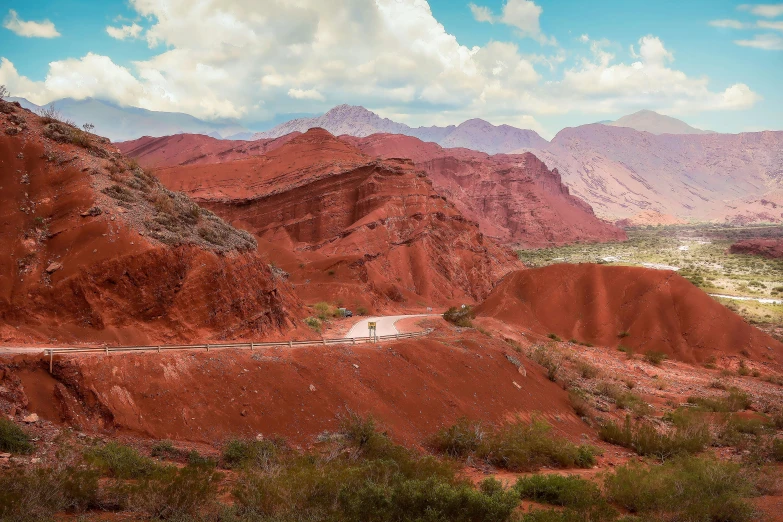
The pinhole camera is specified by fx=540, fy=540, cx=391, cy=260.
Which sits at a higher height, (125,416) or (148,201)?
(148,201)

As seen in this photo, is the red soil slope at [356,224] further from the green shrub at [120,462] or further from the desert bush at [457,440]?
the green shrub at [120,462]

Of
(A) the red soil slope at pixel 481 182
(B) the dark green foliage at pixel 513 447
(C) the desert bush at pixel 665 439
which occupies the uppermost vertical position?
(A) the red soil slope at pixel 481 182

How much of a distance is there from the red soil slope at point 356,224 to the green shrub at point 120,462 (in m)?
36.1

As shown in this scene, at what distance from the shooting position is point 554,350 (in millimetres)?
32594

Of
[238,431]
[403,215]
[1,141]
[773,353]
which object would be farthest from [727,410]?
[403,215]

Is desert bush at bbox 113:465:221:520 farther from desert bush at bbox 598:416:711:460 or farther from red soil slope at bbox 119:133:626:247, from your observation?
red soil slope at bbox 119:133:626:247

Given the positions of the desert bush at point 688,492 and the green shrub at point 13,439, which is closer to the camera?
the green shrub at point 13,439

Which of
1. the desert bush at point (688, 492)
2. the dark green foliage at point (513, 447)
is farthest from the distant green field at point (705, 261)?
the desert bush at point (688, 492)

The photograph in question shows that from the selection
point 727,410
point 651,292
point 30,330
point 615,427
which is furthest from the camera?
point 651,292

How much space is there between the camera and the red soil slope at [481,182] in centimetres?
13425

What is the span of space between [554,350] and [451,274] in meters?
27.0

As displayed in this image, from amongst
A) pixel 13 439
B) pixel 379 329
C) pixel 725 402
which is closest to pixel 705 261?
pixel 725 402

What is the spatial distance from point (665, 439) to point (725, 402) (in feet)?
28.4

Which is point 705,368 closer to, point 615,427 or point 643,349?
point 643,349
